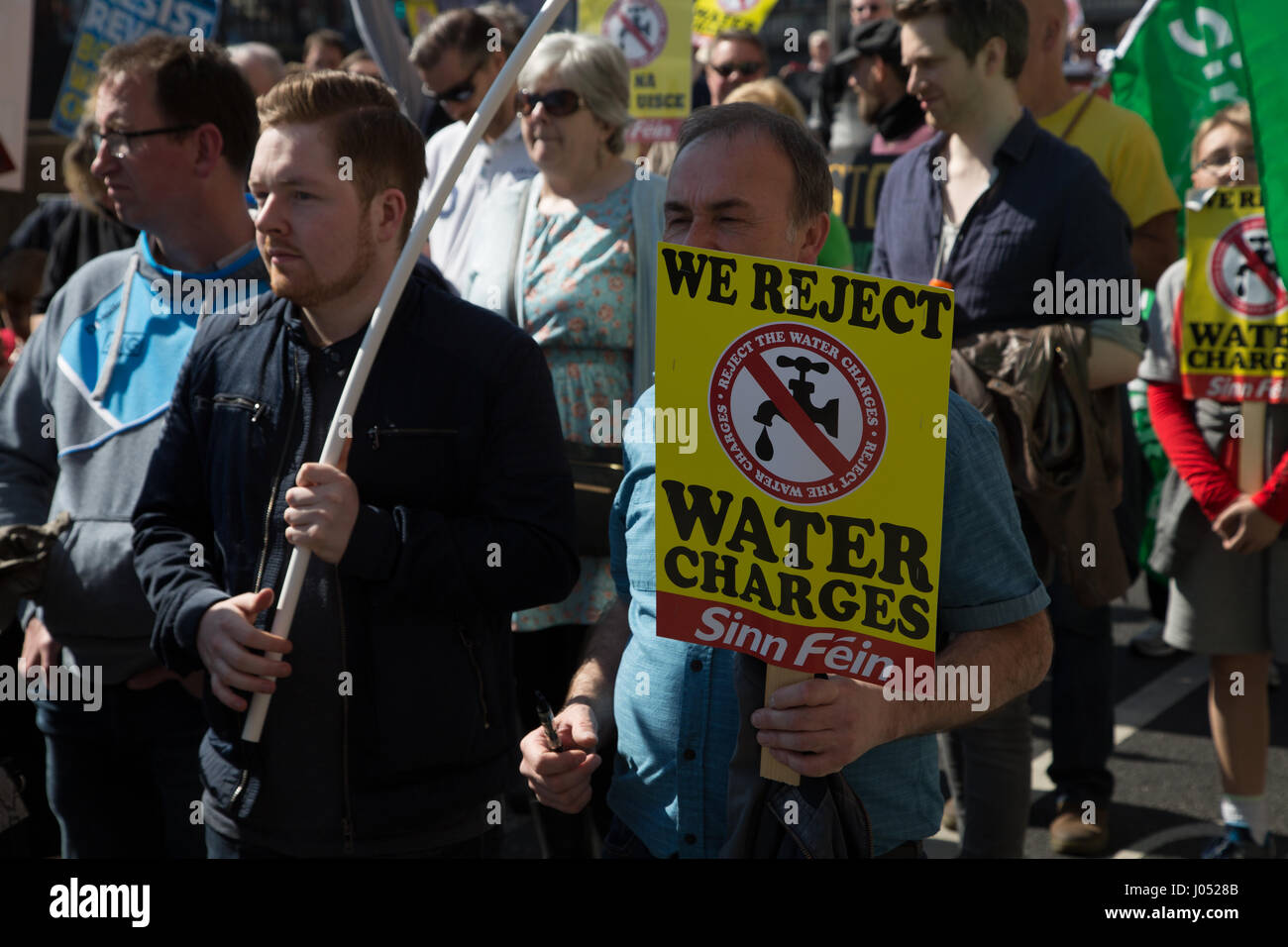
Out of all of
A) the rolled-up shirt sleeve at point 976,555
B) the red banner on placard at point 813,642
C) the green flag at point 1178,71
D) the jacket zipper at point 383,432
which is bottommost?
the red banner on placard at point 813,642

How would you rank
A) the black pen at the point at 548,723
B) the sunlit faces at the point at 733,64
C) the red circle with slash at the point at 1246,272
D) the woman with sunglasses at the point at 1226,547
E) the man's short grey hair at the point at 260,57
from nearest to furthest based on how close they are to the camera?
the black pen at the point at 548,723
the red circle with slash at the point at 1246,272
the woman with sunglasses at the point at 1226,547
the man's short grey hair at the point at 260,57
the sunlit faces at the point at 733,64

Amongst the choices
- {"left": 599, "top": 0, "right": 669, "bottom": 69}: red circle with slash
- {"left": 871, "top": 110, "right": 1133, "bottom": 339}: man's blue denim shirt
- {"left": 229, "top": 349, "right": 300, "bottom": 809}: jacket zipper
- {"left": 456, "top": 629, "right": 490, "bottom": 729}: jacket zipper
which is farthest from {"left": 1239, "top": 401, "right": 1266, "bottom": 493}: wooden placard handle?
{"left": 599, "top": 0, "right": 669, "bottom": 69}: red circle with slash

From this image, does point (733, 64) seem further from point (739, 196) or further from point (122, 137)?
point (739, 196)

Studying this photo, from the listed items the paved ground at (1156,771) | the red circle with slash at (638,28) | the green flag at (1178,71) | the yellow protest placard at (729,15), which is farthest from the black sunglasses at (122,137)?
the yellow protest placard at (729,15)

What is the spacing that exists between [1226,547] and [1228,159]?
1159mm

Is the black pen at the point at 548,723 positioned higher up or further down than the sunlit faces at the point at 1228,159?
further down

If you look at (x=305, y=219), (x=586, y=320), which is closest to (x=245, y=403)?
(x=305, y=219)

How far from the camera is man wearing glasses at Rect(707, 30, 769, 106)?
289 inches

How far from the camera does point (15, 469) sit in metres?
3.00

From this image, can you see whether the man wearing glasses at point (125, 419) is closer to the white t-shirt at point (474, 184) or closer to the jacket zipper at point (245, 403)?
the jacket zipper at point (245, 403)

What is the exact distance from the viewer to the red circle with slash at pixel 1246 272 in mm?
3957

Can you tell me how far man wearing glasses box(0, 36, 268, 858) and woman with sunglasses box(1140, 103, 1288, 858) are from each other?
107 inches

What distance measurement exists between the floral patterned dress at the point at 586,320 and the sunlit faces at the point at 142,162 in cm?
106
